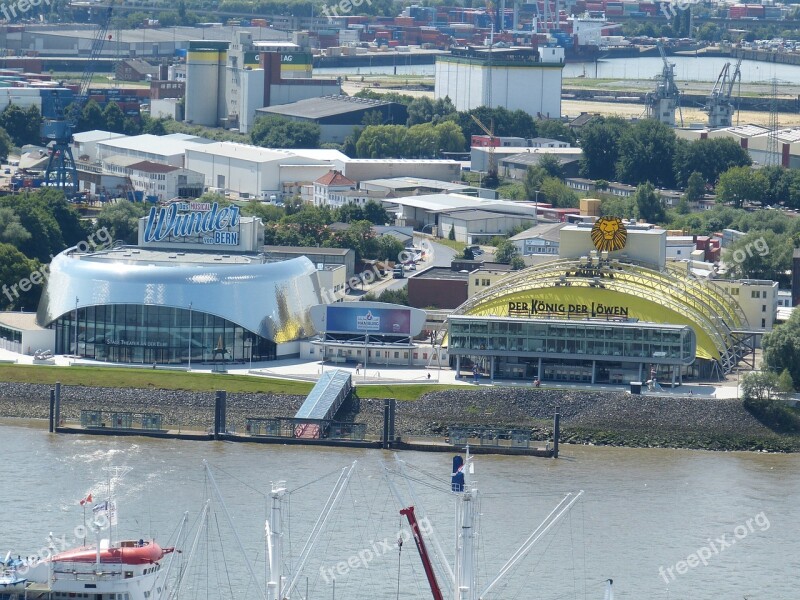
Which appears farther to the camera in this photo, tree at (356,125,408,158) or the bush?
tree at (356,125,408,158)

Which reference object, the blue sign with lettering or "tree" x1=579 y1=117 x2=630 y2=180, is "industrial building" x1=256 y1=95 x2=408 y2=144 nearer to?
"tree" x1=579 y1=117 x2=630 y2=180

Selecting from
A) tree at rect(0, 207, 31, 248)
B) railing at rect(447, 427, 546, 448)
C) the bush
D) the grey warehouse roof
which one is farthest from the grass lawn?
the grey warehouse roof

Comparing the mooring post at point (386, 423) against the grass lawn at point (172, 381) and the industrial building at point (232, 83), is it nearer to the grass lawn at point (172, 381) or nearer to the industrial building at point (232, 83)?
the grass lawn at point (172, 381)

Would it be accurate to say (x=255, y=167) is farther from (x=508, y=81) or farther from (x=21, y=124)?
(x=508, y=81)

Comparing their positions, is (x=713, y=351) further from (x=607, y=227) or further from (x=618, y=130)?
(x=618, y=130)

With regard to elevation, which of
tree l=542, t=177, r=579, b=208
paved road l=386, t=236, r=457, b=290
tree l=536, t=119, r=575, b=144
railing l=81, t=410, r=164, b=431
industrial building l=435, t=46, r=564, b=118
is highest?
industrial building l=435, t=46, r=564, b=118

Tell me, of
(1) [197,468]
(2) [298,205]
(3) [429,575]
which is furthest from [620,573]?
(2) [298,205]

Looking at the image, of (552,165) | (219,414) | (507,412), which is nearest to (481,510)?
(507,412)

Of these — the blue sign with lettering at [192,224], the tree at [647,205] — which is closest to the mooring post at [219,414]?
the blue sign with lettering at [192,224]
